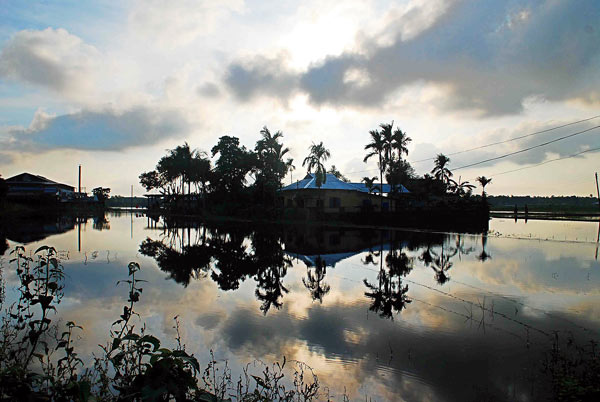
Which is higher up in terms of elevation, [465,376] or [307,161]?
[307,161]

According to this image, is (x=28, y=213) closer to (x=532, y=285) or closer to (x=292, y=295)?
(x=292, y=295)

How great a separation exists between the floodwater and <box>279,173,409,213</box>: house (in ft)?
94.9

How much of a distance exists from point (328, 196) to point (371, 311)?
127 feet

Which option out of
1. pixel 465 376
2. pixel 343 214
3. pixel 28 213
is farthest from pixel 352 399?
pixel 28 213

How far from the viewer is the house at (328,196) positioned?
4738cm

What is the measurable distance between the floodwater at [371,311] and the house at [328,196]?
94.9ft

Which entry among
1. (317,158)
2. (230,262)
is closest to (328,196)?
(317,158)

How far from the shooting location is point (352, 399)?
16.8 feet

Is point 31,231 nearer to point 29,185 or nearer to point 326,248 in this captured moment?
point 326,248

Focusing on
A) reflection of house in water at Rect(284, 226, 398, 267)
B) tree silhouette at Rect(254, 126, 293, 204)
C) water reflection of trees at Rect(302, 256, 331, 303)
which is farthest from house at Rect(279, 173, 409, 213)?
water reflection of trees at Rect(302, 256, 331, 303)

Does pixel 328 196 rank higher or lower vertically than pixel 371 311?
higher

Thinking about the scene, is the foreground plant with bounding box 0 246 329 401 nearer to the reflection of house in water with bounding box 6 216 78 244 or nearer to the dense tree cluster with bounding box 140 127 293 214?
the reflection of house in water with bounding box 6 216 78 244

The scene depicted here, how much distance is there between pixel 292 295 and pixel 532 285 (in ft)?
25.9

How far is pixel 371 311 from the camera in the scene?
929 cm
